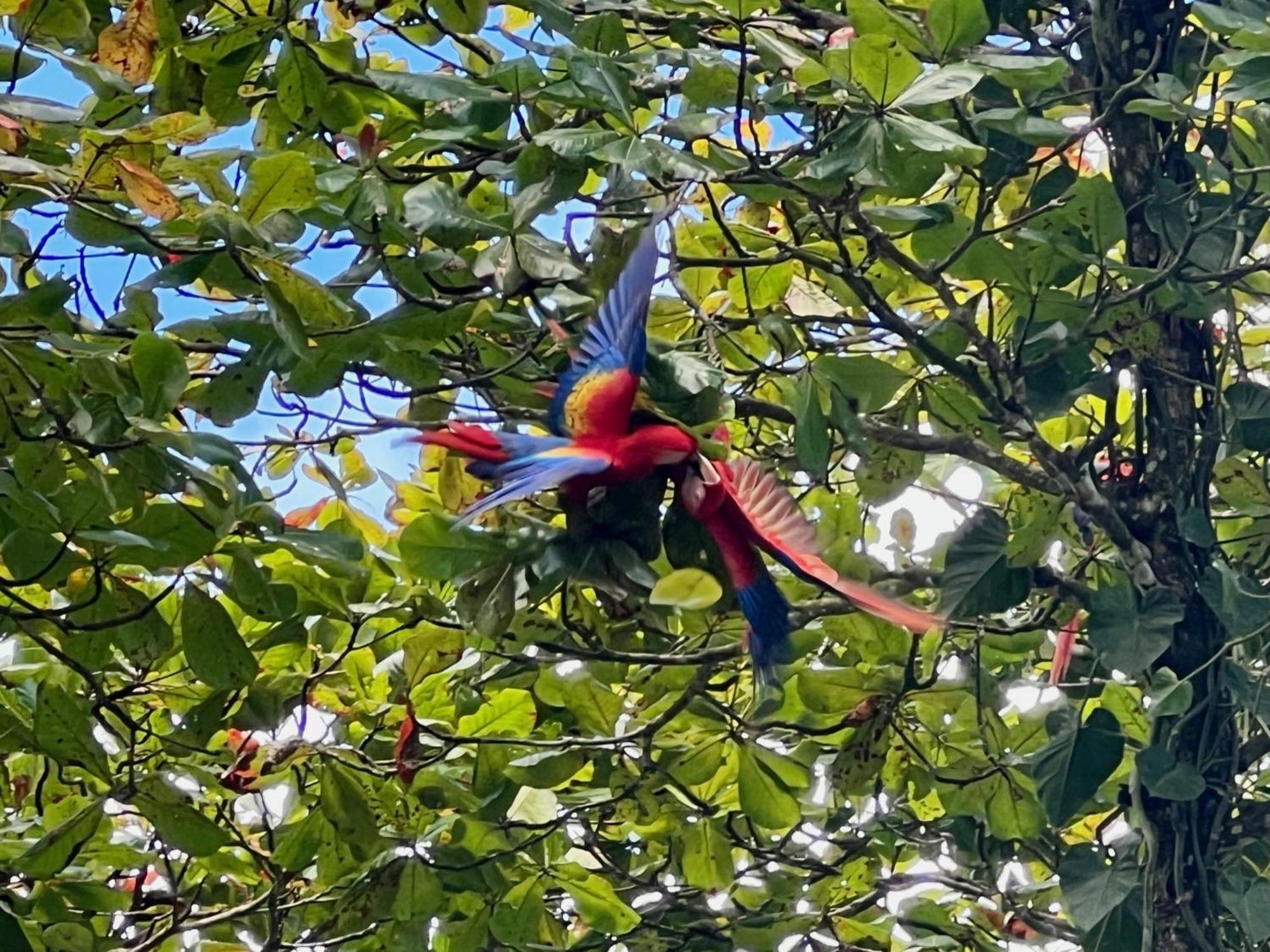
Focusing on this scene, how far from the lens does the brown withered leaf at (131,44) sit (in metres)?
0.98

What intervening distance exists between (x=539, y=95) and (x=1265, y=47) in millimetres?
540

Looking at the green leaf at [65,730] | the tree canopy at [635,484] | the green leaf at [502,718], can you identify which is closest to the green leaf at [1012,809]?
the tree canopy at [635,484]

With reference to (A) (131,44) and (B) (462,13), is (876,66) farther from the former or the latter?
(A) (131,44)

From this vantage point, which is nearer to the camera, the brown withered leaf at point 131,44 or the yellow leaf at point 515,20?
the brown withered leaf at point 131,44

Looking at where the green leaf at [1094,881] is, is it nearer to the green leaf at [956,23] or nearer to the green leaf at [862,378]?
the green leaf at [862,378]

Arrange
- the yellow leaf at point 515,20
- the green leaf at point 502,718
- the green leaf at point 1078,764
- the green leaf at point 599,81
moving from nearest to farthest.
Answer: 1. the green leaf at point 599,81
2. the green leaf at point 1078,764
3. the green leaf at point 502,718
4. the yellow leaf at point 515,20

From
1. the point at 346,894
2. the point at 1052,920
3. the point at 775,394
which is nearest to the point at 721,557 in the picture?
the point at 775,394

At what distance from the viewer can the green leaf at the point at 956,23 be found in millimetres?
958

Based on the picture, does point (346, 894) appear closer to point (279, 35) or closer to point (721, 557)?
point (721, 557)

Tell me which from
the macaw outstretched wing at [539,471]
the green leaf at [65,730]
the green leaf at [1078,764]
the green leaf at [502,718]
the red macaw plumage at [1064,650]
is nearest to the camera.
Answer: the macaw outstretched wing at [539,471]

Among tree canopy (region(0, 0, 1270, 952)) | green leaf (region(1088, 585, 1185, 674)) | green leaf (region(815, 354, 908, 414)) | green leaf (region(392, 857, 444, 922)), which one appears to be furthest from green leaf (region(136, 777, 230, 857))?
green leaf (region(1088, 585, 1185, 674))

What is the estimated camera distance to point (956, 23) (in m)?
0.97

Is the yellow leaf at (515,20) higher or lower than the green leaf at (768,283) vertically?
higher

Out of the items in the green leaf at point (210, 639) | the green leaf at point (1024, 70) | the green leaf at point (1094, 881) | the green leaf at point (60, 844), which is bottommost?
the green leaf at point (1094, 881)
